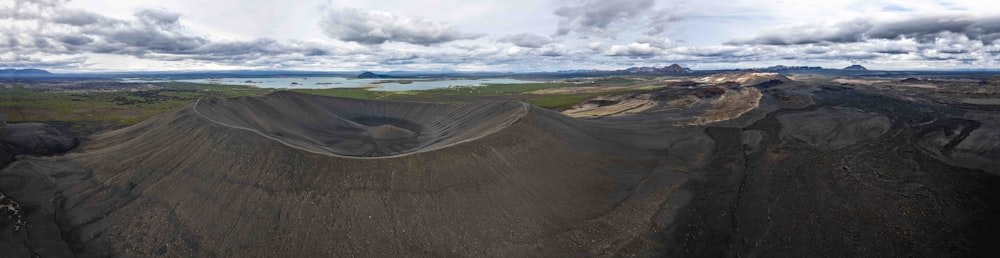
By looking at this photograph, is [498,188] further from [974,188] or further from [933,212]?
[974,188]

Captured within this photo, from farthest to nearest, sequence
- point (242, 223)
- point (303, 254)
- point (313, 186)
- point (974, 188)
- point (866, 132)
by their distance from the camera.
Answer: point (866, 132), point (974, 188), point (313, 186), point (242, 223), point (303, 254)

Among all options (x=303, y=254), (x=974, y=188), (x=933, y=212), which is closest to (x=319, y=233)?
(x=303, y=254)

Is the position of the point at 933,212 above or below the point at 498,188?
below

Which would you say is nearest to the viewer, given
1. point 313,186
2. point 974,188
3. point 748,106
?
point 313,186

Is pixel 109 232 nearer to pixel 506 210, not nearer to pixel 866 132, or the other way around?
pixel 506 210

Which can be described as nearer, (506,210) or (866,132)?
(506,210)

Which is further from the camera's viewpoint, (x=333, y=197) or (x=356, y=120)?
(x=356, y=120)

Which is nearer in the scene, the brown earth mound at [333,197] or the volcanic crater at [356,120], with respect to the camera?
the brown earth mound at [333,197]

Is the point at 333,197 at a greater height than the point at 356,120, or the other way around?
the point at 356,120

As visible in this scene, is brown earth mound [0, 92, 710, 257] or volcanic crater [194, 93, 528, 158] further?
volcanic crater [194, 93, 528, 158]
